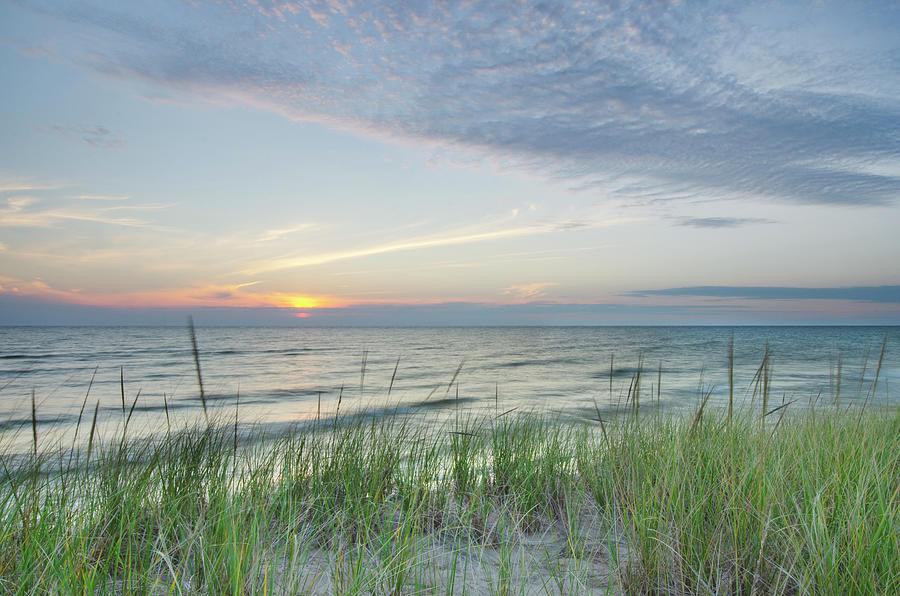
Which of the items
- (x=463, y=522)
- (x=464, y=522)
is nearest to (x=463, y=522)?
(x=463, y=522)

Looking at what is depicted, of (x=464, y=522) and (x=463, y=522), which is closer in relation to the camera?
(x=463, y=522)

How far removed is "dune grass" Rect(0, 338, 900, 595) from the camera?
2203 mm

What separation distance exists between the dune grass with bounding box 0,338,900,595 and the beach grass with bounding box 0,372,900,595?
17mm

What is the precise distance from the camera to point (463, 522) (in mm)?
2934

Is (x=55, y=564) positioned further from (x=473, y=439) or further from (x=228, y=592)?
(x=473, y=439)

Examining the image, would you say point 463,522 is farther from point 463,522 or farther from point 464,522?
point 464,522

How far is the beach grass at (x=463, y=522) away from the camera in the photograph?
2203 mm

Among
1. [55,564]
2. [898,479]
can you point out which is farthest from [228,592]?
[898,479]

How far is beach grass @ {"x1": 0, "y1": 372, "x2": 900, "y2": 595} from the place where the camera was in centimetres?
220

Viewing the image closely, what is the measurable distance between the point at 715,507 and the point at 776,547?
1.35 feet

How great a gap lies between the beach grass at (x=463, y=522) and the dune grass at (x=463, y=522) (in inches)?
0.7

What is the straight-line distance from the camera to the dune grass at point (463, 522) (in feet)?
7.23

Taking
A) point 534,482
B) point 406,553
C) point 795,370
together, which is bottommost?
point 795,370

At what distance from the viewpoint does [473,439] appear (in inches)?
182
